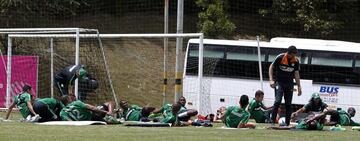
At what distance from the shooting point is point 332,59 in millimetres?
27344

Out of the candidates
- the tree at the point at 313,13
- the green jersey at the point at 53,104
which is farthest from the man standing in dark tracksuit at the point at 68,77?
the tree at the point at 313,13

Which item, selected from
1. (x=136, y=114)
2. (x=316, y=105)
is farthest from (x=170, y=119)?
(x=316, y=105)

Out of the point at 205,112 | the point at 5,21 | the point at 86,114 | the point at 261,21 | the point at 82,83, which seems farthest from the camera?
the point at 261,21

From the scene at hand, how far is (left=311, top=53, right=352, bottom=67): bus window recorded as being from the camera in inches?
1064

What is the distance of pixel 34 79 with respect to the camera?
2780cm

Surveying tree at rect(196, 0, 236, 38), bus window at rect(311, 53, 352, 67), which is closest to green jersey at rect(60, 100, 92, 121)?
bus window at rect(311, 53, 352, 67)

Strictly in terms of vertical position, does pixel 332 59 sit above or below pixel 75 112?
above

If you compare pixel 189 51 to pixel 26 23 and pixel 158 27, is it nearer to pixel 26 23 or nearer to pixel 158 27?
pixel 26 23

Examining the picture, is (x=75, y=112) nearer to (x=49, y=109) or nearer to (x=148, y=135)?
(x=49, y=109)

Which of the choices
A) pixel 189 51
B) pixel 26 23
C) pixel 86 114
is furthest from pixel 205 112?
pixel 26 23

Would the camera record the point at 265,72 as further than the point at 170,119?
Yes

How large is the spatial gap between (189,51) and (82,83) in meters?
5.81

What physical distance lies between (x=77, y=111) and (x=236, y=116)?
11.6ft

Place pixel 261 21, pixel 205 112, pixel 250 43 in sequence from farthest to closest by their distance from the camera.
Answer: pixel 261 21, pixel 250 43, pixel 205 112
